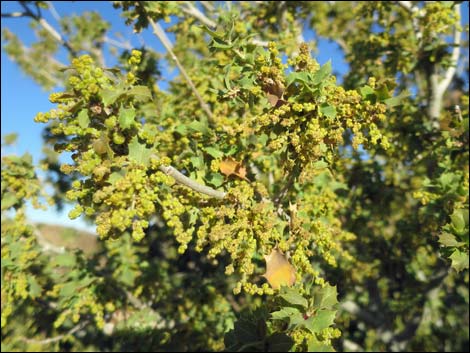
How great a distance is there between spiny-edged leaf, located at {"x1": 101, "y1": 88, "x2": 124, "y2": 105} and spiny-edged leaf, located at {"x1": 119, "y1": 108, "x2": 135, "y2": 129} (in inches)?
3.1

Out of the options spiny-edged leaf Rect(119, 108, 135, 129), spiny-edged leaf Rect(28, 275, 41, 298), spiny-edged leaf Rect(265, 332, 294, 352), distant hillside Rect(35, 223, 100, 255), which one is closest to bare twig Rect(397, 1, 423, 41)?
spiny-edged leaf Rect(119, 108, 135, 129)

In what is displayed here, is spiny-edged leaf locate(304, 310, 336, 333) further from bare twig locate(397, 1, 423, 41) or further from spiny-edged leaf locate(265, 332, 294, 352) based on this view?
bare twig locate(397, 1, 423, 41)

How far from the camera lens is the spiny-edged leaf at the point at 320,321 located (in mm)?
1757

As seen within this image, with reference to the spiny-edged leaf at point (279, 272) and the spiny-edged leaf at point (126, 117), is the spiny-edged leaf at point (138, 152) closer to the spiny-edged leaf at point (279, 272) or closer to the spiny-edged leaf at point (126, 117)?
the spiny-edged leaf at point (126, 117)

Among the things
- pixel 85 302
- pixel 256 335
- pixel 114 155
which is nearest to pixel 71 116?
pixel 114 155

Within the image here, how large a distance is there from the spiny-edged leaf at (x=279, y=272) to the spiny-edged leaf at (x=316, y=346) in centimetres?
33

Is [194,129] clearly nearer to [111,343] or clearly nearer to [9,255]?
[9,255]

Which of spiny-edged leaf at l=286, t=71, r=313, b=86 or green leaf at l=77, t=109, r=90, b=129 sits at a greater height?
spiny-edged leaf at l=286, t=71, r=313, b=86

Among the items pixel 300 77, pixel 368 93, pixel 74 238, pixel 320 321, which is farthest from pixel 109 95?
pixel 74 238

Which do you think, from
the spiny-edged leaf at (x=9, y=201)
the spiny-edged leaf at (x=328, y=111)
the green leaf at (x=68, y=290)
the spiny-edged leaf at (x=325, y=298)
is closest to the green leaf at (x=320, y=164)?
the spiny-edged leaf at (x=328, y=111)

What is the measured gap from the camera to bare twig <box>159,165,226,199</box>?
201cm

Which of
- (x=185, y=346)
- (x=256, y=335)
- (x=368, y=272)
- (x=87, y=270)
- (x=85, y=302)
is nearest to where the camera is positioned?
(x=256, y=335)

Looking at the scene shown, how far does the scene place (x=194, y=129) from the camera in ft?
8.76

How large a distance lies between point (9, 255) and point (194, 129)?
346cm
